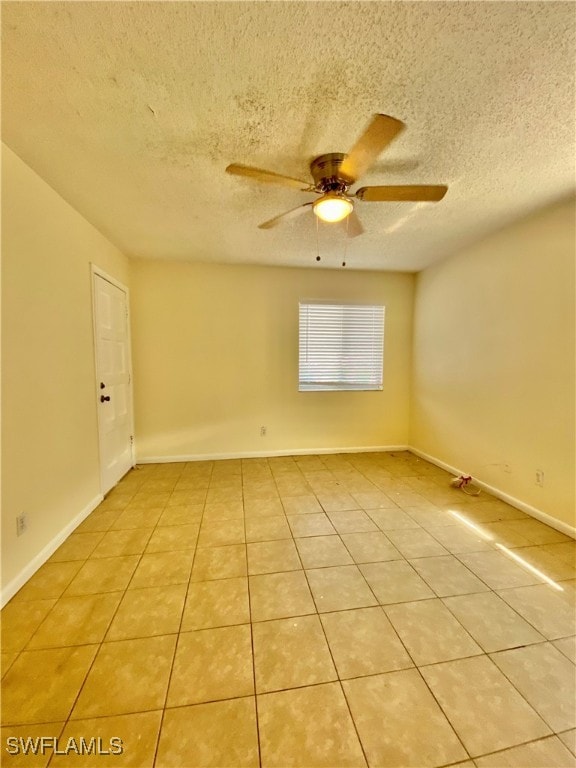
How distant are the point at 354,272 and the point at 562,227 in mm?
2125

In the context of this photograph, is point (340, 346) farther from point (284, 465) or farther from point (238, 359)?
point (284, 465)

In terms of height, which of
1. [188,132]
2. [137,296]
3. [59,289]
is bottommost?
[59,289]

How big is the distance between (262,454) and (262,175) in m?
3.14

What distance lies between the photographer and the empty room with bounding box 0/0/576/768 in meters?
1.09

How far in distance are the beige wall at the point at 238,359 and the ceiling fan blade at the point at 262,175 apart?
7.47ft

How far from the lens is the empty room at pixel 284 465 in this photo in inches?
43.0

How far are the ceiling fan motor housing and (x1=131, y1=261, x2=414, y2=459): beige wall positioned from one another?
2.15 metres

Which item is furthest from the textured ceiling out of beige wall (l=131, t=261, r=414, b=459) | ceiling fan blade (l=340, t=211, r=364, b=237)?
beige wall (l=131, t=261, r=414, b=459)

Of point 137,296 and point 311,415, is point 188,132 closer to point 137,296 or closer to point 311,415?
point 137,296

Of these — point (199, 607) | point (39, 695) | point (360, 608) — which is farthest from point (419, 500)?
point (39, 695)

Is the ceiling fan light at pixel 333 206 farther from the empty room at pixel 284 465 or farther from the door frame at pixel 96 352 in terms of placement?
the door frame at pixel 96 352

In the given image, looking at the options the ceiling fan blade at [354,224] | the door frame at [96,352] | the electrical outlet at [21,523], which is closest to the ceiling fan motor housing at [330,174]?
the ceiling fan blade at [354,224]

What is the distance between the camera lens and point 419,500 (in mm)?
2822

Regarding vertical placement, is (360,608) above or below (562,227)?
below
